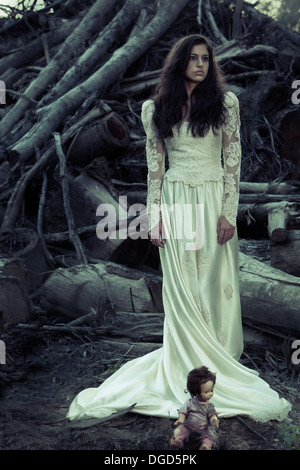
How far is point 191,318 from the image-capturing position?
13.0 ft

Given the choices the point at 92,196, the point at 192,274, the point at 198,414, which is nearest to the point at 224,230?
the point at 192,274

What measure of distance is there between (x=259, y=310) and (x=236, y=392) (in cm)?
110

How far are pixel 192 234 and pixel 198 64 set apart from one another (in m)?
1.08

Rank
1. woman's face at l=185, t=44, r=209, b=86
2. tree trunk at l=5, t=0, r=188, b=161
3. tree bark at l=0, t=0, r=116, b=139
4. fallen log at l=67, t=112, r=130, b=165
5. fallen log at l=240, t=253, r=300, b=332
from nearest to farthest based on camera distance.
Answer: woman's face at l=185, t=44, r=209, b=86, fallen log at l=240, t=253, r=300, b=332, fallen log at l=67, t=112, r=130, b=165, tree trunk at l=5, t=0, r=188, b=161, tree bark at l=0, t=0, r=116, b=139

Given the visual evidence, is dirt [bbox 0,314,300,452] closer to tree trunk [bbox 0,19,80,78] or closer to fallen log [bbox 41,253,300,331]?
fallen log [bbox 41,253,300,331]

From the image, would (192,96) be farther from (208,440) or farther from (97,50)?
(97,50)

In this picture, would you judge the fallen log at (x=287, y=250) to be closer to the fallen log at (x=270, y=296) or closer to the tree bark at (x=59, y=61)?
the fallen log at (x=270, y=296)

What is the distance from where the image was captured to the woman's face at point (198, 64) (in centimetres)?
383

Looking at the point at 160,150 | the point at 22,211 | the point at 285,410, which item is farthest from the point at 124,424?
the point at 22,211

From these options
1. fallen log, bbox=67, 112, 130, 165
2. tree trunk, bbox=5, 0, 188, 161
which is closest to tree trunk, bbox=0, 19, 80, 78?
tree trunk, bbox=5, 0, 188, 161

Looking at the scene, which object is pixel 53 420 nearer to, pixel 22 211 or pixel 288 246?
pixel 288 246

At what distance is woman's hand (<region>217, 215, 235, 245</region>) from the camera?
13.1 feet

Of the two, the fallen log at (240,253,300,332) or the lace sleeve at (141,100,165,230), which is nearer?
the lace sleeve at (141,100,165,230)

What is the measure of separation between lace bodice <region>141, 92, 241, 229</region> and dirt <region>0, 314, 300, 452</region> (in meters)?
1.24
